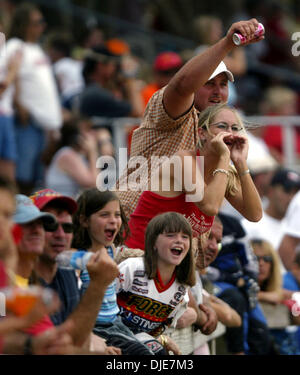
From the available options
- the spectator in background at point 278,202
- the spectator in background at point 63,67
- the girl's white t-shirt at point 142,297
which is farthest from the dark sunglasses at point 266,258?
the spectator in background at point 63,67

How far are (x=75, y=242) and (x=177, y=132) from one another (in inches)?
31.7

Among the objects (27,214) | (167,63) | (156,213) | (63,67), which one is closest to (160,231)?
(156,213)

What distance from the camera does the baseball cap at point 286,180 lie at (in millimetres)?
8422

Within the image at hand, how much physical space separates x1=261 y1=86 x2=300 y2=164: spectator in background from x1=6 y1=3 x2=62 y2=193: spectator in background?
10.5ft

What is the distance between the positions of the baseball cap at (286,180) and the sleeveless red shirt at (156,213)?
356 cm

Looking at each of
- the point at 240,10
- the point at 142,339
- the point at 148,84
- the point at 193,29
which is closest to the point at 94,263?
the point at 142,339

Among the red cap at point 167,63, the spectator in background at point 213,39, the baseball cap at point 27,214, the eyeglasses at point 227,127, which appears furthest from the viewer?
the spectator in background at point 213,39

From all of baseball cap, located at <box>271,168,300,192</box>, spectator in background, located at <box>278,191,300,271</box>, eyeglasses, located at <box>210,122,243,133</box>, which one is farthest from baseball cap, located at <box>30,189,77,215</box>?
baseball cap, located at <box>271,168,300,192</box>

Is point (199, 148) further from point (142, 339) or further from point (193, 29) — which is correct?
point (193, 29)

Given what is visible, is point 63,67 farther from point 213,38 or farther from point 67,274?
point 67,274

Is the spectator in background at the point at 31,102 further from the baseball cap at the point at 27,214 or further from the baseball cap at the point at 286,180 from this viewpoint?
the baseball cap at the point at 27,214

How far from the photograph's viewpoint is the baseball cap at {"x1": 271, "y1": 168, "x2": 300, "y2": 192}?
332 inches

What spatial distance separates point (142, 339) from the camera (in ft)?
15.2

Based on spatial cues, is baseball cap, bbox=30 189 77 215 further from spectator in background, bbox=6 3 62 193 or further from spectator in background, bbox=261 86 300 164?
spectator in background, bbox=261 86 300 164
